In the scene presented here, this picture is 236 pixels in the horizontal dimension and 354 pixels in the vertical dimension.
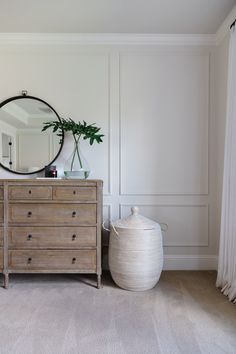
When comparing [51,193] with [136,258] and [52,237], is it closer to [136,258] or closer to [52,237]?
[52,237]

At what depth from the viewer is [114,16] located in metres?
2.73

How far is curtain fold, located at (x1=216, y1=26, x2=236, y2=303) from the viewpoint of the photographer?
7.97 feet

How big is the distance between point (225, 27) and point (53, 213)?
245cm

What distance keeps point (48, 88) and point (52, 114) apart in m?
0.30

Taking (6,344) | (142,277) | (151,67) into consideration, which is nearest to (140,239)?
(142,277)

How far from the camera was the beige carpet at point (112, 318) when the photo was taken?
1759mm

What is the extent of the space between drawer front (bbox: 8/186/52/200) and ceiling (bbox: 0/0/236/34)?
1.61 metres

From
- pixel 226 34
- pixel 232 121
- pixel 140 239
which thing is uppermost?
pixel 226 34

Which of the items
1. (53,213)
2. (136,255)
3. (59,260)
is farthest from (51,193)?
(136,255)

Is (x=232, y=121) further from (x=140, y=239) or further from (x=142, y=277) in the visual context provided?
(x=142, y=277)

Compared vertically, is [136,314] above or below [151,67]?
below

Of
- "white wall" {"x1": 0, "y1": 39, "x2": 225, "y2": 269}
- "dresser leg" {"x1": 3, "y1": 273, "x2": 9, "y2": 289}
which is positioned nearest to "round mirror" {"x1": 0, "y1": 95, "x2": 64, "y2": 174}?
"white wall" {"x1": 0, "y1": 39, "x2": 225, "y2": 269}

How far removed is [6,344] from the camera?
1777 millimetres

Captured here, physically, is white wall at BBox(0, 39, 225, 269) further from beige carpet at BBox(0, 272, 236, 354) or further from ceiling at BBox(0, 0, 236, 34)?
beige carpet at BBox(0, 272, 236, 354)
